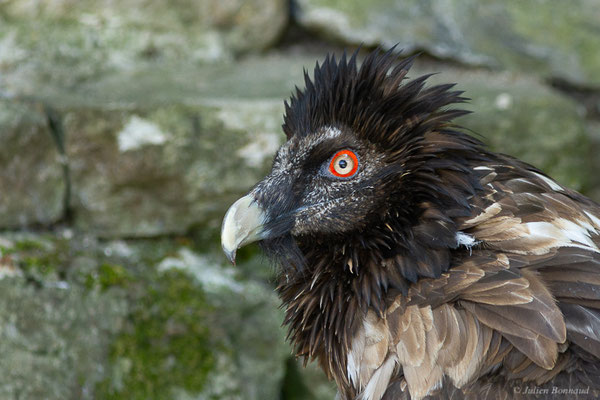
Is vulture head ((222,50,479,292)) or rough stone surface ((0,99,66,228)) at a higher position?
vulture head ((222,50,479,292))

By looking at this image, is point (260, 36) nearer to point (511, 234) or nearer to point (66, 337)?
point (66, 337)

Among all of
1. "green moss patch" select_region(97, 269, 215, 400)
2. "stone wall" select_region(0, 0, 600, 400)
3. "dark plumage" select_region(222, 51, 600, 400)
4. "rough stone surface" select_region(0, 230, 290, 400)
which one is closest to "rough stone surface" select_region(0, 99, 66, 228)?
"stone wall" select_region(0, 0, 600, 400)

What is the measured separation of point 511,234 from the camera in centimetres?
200

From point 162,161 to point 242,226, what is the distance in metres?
1.48

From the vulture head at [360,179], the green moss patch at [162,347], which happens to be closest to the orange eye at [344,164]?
the vulture head at [360,179]

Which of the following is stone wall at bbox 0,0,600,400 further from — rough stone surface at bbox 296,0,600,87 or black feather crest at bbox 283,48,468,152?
black feather crest at bbox 283,48,468,152

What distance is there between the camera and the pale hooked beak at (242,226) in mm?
2094

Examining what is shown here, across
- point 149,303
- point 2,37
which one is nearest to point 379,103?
point 149,303

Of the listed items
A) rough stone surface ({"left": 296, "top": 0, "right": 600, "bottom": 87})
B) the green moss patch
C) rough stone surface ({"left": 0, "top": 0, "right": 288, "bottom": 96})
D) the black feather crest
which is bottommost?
the green moss patch

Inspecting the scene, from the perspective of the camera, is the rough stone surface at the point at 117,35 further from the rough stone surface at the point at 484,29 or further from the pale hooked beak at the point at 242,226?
the pale hooked beak at the point at 242,226

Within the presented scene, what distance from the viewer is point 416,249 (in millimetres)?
2023

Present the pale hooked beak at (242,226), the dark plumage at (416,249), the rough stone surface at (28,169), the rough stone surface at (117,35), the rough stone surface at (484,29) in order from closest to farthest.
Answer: the dark plumage at (416,249), the pale hooked beak at (242,226), the rough stone surface at (28,169), the rough stone surface at (117,35), the rough stone surface at (484,29)

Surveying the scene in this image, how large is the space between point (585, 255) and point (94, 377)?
2334 millimetres

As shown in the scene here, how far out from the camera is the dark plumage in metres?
1.85
